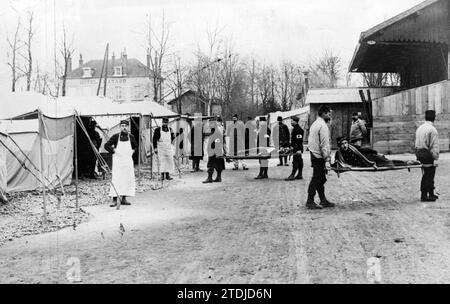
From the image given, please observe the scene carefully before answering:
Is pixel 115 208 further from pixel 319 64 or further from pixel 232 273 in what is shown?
pixel 319 64

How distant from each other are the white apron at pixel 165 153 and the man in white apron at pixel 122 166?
4.46 metres

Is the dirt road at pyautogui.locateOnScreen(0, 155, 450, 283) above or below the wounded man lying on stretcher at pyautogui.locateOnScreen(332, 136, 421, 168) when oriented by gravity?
below

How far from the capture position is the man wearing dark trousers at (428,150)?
9.33 metres

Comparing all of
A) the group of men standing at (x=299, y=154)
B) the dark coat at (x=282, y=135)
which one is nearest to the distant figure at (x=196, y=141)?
the group of men standing at (x=299, y=154)

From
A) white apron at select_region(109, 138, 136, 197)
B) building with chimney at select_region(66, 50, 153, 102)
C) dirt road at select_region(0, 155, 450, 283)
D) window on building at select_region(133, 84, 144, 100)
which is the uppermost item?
building with chimney at select_region(66, 50, 153, 102)

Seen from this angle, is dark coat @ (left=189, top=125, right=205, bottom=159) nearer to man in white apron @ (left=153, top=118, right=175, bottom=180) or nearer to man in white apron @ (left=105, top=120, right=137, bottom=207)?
man in white apron @ (left=153, top=118, right=175, bottom=180)

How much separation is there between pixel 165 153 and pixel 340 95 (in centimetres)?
1581

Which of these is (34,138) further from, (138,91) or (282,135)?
(138,91)

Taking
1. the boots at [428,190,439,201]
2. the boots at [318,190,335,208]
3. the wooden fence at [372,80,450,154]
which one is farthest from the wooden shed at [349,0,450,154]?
the boots at [318,190,335,208]

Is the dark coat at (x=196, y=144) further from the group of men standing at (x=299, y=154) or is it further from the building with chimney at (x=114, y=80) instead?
the building with chimney at (x=114, y=80)

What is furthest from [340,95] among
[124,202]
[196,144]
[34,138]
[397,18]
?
[124,202]

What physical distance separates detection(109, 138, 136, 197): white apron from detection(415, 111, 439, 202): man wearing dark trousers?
5.85 meters

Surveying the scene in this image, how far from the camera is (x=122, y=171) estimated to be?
34.8ft

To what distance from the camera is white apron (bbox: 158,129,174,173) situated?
1543cm
